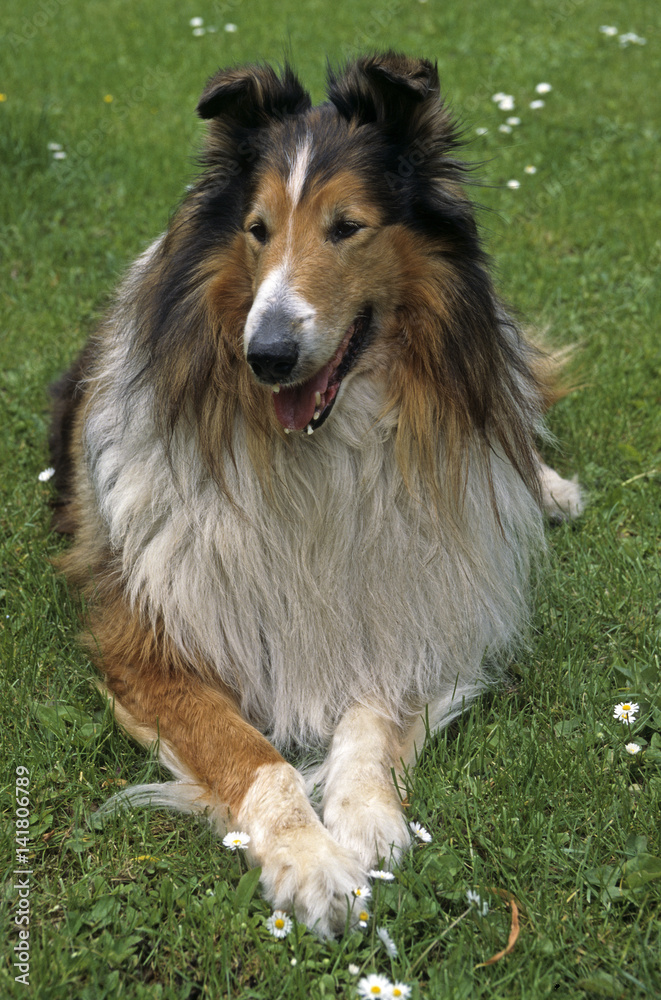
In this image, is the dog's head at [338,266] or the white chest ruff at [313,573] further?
the white chest ruff at [313,573]

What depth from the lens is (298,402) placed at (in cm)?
290

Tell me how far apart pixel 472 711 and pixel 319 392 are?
1.14 meters

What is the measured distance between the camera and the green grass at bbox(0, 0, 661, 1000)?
2295 millimetres

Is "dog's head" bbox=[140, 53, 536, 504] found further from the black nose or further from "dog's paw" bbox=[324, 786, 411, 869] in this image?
"dog's paw" bbox=[324, 786, 411, 869]

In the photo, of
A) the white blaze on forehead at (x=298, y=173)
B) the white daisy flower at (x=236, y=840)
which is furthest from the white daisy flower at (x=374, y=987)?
the white blaze on forehead at (x=298, y=173)

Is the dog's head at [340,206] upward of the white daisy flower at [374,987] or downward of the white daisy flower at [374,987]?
upward

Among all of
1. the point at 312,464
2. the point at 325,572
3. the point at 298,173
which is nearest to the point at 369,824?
the point at 325,572

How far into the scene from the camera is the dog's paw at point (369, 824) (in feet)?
8.41

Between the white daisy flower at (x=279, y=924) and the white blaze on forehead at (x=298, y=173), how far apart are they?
1.95m

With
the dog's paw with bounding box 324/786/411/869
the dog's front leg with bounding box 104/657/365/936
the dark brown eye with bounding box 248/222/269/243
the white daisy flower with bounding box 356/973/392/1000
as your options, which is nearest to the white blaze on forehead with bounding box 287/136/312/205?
the dark brown eye with bounding box 248/222/269/243

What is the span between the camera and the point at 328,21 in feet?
32.6

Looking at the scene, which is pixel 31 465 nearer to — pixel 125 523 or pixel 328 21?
pixel 125 523

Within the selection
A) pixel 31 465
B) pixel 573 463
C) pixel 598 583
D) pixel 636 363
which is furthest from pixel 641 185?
pixel 31 465

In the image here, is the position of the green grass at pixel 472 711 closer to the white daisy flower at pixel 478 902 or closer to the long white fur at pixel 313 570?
the white daisy flower at pixel 478 902
